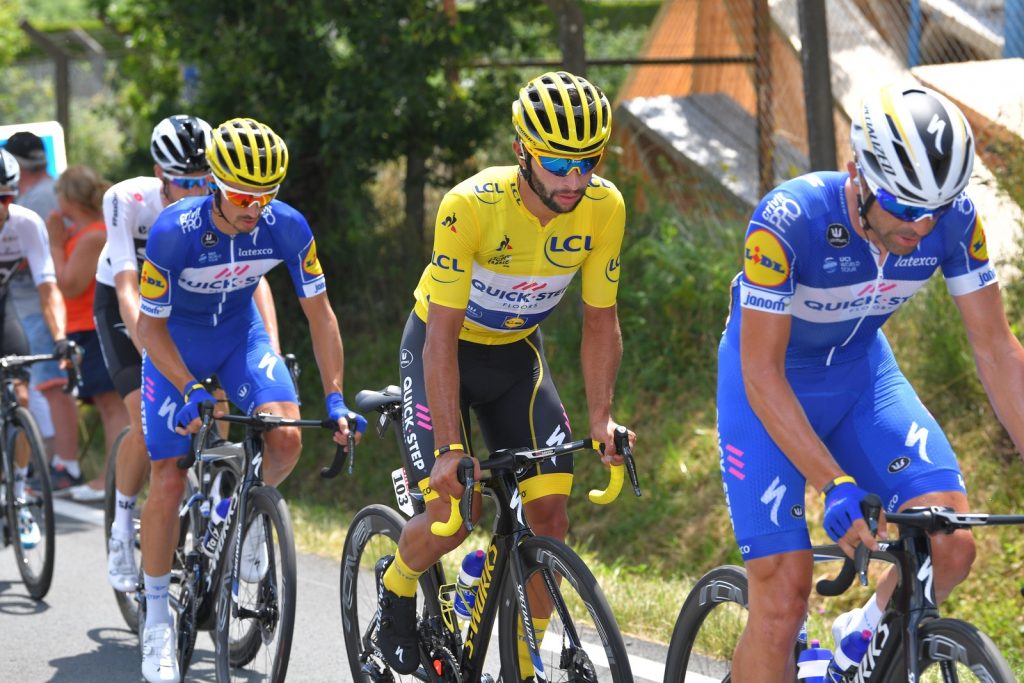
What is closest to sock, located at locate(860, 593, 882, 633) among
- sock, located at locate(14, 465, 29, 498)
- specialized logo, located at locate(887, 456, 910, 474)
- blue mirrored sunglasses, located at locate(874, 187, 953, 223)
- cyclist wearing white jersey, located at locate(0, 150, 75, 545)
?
specialized logo, located at locate(887, 456, 910, 474)

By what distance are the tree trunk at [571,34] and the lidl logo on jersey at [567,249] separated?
564cm

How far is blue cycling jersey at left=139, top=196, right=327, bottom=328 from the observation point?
216 inches

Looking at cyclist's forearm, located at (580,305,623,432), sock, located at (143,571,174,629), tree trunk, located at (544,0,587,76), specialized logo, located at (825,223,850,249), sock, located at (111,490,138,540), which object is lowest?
sock, located at (143,571,174,629)

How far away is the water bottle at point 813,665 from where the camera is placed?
3.76 metres

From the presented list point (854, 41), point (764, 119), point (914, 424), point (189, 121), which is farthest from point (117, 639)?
point (854, 41)

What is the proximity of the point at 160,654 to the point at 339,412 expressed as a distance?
1316 mm

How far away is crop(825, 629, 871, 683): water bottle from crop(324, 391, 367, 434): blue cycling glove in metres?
1.98

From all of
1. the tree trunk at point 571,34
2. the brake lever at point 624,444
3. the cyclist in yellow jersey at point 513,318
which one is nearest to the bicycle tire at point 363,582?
the cyclist in yellow jersey at point 513,318

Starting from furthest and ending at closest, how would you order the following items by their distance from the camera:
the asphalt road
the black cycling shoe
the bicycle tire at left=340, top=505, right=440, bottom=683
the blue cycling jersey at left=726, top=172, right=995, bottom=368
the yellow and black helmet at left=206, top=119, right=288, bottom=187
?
the asphalt road → the yellow and black helmet at left=206, top=119, right=288, bottom=187 → the bicycle tire at left=340, top=505, right=440, bottom=683 → the black cycling shoe → the blue cycling jersey at left=726, top=172, right=995, bottom=368

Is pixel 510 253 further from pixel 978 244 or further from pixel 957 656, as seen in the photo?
pixel 957 656

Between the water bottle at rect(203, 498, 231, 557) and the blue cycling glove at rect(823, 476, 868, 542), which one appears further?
the water bottle at rect(203, 498, 231, 557)

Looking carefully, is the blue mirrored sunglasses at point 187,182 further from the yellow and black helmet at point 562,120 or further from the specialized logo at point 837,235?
the specialized logo at point 837,235

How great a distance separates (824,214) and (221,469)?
114 inches

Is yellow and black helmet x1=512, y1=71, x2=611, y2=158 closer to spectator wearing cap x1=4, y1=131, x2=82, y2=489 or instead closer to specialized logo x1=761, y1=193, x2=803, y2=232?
specialized logo x1=761, y1=193, x2=803, y2=232
